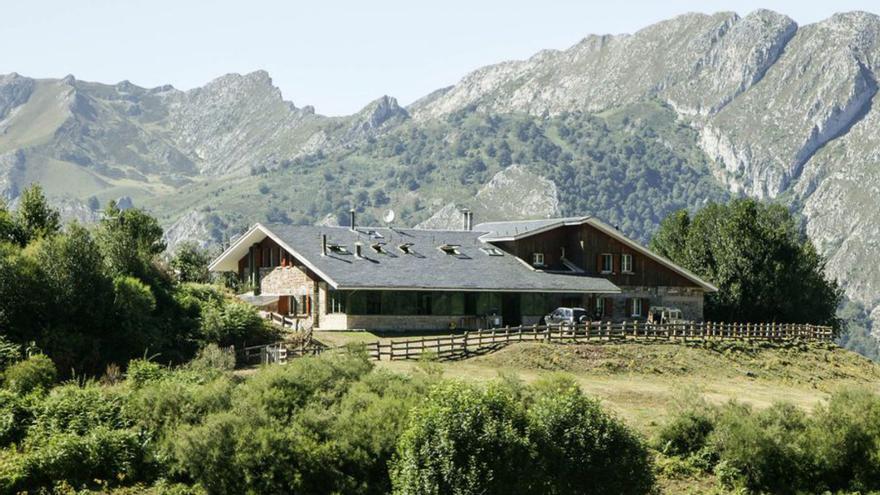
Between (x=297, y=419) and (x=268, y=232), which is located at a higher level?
(x=268, y=232)

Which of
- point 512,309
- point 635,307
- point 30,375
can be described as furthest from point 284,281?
point 30,375

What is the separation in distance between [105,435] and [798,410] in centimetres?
2466

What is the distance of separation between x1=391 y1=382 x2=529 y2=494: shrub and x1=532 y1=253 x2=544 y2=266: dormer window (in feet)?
123

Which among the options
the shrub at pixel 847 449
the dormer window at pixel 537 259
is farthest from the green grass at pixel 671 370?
the dormer window at pixel 537 259

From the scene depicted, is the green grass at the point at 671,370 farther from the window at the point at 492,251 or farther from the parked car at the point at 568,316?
the window at the point at 492,251

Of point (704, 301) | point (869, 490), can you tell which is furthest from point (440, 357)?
point (704, 301)

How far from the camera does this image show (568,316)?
205 ft

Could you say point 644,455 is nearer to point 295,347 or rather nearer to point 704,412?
point 704,412

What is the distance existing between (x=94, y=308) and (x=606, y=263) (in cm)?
3551

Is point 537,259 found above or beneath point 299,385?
above

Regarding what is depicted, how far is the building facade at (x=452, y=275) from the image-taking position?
6116cm

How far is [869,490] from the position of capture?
1414 inches

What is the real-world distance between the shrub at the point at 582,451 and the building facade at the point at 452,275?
2570 cm

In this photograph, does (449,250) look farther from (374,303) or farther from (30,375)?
(30,375)
